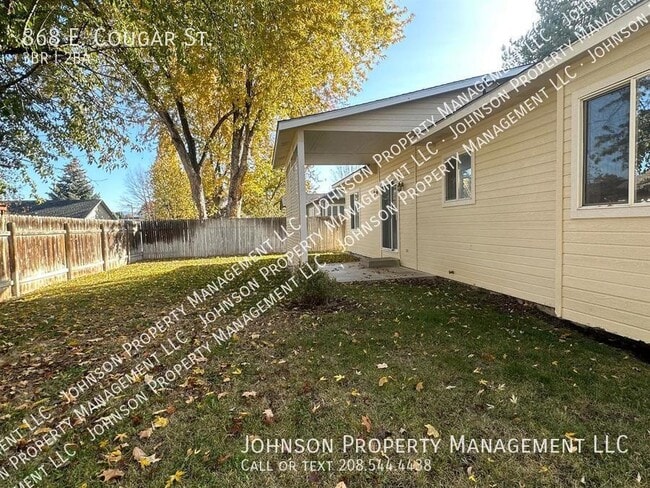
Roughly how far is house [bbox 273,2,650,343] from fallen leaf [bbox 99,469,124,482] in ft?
15.0

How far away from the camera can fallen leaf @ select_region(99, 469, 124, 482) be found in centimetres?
198

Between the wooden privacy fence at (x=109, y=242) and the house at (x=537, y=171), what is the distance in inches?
181

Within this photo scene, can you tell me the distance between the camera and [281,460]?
2.10m

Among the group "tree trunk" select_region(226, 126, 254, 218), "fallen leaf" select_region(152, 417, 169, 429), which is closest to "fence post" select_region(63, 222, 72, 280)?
"tree trunk" select_region(226, 126, 254, 218)

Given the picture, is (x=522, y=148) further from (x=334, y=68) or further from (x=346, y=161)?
(x=334, y=68)

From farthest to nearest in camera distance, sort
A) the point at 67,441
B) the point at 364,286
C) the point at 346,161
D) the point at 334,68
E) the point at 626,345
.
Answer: the point at 334,68 < the point at 346,161 < the point at 364,286 < the point at 626,345 < the point at 67,441

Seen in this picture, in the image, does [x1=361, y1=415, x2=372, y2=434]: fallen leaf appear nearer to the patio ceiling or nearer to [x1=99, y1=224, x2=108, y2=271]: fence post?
the patio ceiling

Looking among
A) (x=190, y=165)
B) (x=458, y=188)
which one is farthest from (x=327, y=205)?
(x=458, y=188)

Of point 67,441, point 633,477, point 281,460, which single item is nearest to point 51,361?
point 67,441

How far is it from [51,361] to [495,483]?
4.26m

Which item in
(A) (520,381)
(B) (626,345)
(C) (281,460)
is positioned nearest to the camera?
(C) (281,460)

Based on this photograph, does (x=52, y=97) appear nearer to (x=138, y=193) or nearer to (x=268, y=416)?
(x=268, y=416)

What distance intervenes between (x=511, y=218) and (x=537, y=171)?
0.86 metres

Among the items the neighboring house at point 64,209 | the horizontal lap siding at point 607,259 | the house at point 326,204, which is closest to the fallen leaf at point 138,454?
the horizontal lap siding at point 607,259
